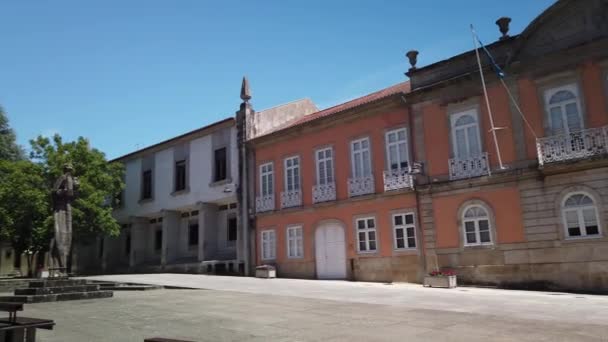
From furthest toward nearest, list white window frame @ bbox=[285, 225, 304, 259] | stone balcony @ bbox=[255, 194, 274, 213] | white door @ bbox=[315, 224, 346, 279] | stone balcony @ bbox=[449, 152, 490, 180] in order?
stone balcony @ bbox=[255, 194, 274, 213] < white window frame @ bbox=[285, 225, 304, 259] < white door @ bbox=[315, 224, 346, 279] < stone balcony @ bbox=[449, 152, 490, 180]

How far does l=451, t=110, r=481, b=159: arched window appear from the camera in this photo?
54.7ft

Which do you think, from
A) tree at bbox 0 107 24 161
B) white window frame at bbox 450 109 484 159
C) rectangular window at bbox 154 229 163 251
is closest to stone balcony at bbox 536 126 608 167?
white window frame at bbox 450 109 484 159

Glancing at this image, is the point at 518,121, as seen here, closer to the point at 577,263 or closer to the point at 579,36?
the point at 579,36

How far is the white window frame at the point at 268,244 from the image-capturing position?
73.5ft

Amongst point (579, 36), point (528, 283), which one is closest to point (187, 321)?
point (528, 283)

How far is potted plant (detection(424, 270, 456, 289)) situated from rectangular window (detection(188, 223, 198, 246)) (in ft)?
52.4

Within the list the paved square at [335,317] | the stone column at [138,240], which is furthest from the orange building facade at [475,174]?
the stone column at [138,240]

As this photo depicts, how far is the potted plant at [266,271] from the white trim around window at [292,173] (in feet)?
12.1

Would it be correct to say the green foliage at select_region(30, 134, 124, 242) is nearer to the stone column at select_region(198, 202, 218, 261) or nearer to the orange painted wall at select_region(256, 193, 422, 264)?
the stone column at select_region(198, 202, 218, 261)

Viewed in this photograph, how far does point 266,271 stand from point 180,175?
991cm

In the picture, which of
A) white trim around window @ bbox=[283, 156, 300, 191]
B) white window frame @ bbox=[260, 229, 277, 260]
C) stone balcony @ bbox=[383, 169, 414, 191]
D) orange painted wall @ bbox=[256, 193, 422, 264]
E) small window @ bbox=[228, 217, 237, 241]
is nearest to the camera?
stone balcony @ bbox=[383, 169, 414, 191]

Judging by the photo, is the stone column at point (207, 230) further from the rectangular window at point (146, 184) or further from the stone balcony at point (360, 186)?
the stone balcony at point (360, 186)

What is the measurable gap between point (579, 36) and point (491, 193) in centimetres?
558

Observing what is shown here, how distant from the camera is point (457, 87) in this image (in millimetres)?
17141
